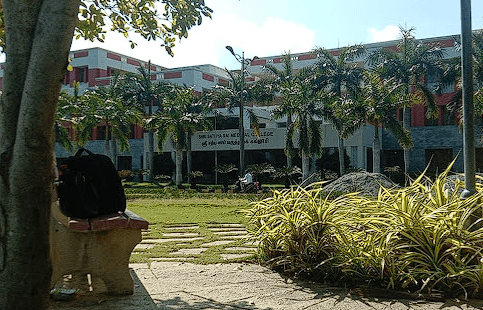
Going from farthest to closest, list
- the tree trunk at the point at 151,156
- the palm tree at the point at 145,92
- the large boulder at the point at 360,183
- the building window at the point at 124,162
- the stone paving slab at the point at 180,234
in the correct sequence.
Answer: the building window at the point at 124,162
the tree trunk at the point at 151,156
the palm tree at the point at 145,92
the large boulder at the point at 360,183
the stone paving slab at the point at 180,234

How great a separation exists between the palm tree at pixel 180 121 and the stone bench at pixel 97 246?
92.0 ft

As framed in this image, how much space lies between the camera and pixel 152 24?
664 centimetres

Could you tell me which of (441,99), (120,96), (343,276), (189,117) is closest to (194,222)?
(343,276)

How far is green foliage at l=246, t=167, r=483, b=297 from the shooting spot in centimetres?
369

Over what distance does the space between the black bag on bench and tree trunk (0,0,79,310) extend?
105cm

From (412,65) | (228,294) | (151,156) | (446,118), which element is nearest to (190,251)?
(228,294)

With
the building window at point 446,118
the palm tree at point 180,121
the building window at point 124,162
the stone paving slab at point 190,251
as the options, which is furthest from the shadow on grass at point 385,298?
the building window at point 124,162

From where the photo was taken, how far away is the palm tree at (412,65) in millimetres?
29547

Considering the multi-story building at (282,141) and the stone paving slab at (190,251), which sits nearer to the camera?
the stone paving slab at (190,251)

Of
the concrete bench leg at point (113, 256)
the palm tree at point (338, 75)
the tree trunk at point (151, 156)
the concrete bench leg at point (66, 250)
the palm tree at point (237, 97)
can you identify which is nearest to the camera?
the concrete bench leg at point (66, 250)

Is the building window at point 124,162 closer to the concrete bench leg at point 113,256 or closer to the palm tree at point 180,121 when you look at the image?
the palm tree at point 180,121

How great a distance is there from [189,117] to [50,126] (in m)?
29.9

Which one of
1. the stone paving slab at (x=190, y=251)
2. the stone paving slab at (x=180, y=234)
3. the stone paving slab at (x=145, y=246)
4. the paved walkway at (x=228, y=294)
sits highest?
the paved walkway at (x=228, y=294)

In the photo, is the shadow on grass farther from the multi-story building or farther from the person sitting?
the multi-story building
